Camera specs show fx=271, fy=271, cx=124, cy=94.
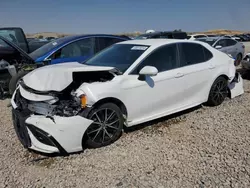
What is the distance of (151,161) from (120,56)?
6.92 feet

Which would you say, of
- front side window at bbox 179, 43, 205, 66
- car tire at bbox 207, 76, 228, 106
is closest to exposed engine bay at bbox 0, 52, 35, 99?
front side window at bbox 179, 43, 205, 66

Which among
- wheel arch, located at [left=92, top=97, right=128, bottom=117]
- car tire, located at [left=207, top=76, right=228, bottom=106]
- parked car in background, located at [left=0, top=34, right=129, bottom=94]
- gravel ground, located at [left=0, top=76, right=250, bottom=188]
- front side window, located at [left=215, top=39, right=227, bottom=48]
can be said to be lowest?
gravel ground, located at [left=0, top=76, right=250, bottom=188]

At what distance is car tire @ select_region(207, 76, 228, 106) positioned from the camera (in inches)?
225

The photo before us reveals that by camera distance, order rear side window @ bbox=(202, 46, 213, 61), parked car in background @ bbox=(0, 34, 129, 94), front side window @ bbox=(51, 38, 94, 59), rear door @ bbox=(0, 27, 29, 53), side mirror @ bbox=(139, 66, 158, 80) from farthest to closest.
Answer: rear door @ bbox=(0, 27, 29, 53), front side window @ bbox=(51, 38, 94, 59), parked car in background @ bbox=(0, 34, 129, 94), rear side window @ bbox=(202, 46, 213, 61), side mirror @ bbox=(139, 66, 158, 80)

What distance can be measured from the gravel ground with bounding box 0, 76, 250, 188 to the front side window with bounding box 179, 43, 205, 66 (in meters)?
1.22

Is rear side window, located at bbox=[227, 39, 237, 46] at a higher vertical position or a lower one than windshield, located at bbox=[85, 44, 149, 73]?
lower

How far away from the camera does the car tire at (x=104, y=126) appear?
3852 mm

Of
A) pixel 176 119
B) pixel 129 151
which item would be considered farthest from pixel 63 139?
pixel 176 119

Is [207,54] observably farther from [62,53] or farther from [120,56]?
[62,53]

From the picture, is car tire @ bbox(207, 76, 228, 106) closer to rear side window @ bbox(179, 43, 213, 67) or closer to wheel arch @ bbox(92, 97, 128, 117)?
rear side window @ bbox(179, 43, 213, 67)

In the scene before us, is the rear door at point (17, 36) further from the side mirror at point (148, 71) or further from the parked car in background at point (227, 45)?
the parked car in background at point (227, 45)

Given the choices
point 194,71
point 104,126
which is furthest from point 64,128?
point 194,71

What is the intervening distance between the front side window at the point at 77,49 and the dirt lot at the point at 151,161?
105 inches

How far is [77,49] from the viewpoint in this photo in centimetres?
719
